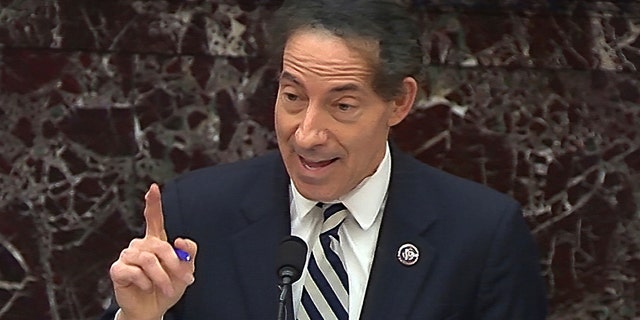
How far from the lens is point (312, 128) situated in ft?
7.72

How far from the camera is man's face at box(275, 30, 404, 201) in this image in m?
2.37

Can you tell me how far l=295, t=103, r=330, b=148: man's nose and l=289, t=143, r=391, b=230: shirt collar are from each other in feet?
0.67

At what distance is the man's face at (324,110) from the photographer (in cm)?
237

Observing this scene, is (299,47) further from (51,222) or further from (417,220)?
(51,222)

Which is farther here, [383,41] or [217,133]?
[217,133]

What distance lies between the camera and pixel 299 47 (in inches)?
94.5

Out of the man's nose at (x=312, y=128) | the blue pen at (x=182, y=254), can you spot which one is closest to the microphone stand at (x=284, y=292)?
the blue pen at (x=182, y=254)

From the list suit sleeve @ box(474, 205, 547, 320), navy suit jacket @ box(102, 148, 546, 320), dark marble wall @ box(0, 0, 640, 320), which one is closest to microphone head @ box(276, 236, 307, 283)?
navy suit jacket @ box(102, 148, 546, 320)

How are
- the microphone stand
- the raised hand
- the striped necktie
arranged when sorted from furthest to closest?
the striped necktie < the raised hand < the microphone stand

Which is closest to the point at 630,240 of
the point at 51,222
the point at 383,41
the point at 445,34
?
the point at 445,34

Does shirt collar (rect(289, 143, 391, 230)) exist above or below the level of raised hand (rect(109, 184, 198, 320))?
below

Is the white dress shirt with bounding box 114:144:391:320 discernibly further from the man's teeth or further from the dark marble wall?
the dark marble wall

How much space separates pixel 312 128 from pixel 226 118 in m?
1.00

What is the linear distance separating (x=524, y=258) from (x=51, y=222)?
1353mm
